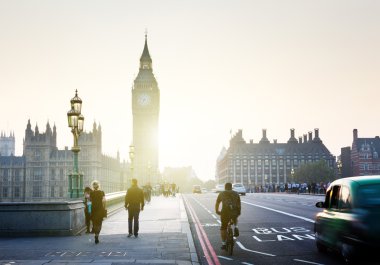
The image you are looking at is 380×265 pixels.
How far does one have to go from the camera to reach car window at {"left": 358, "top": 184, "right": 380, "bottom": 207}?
926cm

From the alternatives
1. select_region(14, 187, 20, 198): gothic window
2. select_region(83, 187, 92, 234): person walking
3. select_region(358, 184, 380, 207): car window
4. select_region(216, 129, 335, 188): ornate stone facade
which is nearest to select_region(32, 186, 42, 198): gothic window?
select_region(14, 187, 20, 198): gothic window

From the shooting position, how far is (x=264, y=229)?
18.6 m

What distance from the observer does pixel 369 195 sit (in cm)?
942

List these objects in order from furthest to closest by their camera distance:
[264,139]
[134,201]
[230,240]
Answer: [264,139]
[134,201]
[230,240]

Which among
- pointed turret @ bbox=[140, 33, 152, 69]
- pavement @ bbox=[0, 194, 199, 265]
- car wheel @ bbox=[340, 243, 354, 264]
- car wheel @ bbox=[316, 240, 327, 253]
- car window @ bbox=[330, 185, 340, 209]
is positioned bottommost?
pavement @ bbox=[0, 194, 199, 265]

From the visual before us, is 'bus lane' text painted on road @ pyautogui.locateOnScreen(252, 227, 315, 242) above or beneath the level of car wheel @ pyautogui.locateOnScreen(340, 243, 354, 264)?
beneath

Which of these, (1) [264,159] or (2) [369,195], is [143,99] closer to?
(1) [264,159]

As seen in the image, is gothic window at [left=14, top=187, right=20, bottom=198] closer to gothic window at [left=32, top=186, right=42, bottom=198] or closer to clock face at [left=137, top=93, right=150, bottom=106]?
gothic window at [left=32, top=186, right=42, bottom=198]

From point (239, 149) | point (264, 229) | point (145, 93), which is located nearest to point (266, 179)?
point (239, 149)

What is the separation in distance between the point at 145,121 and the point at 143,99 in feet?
33.0

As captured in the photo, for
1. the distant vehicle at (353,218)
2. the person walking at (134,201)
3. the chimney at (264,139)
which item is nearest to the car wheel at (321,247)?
the distant vehicle at (353,218)

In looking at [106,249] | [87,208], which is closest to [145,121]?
Result: [87,208]

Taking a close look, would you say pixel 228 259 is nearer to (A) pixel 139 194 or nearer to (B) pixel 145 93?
(A) pixel 139 194

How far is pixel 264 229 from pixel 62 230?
23.9ft
